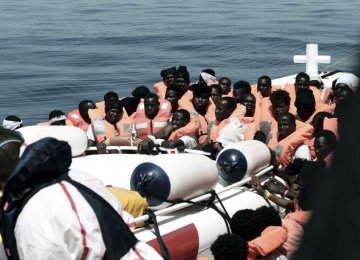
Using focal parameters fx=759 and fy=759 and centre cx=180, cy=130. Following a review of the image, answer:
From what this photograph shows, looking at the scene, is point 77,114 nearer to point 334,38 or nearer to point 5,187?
point 5,187

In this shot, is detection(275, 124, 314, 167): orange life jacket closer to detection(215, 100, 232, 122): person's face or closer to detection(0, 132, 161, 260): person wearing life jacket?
detection(215, 100, 232, 122): person's face

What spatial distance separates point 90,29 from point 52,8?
685 centimetres

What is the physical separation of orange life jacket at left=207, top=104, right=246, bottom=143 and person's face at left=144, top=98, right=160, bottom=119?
0.46 metres

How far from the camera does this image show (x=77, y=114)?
6.84 m

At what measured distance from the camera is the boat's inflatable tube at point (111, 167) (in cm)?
430

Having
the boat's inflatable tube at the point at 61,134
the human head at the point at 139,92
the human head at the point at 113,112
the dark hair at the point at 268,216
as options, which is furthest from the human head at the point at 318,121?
the dark hair at the point at 268,216

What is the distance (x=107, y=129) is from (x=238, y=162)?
6.13 feet

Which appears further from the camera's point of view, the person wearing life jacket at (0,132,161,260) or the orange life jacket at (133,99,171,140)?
the orange life jacket at (133,99,171,140)

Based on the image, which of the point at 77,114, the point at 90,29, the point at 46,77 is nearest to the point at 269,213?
the point at 77,114

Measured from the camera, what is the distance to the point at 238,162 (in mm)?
4500

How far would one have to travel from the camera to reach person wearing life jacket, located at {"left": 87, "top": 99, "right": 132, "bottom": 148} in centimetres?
610

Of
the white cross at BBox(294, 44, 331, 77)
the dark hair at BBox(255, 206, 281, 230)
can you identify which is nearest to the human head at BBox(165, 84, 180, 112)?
the white cross at BBox(294, 44, 331, 77)

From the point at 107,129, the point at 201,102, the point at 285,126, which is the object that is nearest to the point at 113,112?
the point at 107,129

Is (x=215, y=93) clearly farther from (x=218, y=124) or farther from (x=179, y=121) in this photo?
(x=179, y=121)
